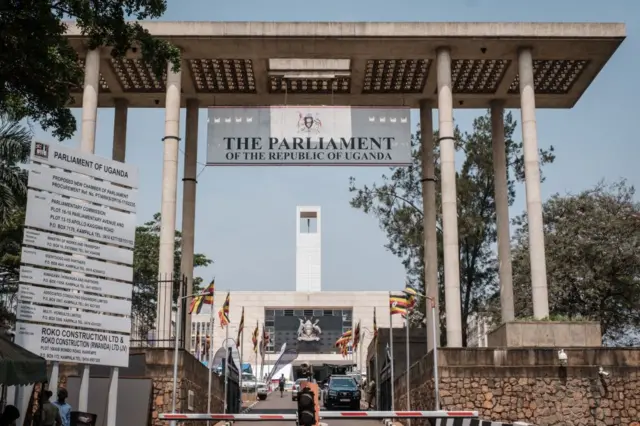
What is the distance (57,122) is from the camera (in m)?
17.1

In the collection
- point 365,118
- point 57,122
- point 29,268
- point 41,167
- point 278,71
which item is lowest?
point 29,268

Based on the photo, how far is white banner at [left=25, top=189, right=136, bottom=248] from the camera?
13.9 m

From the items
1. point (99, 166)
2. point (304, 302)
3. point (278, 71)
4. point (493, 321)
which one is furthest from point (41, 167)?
point (304, 302)

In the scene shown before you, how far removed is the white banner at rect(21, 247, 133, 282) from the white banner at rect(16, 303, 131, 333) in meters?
0.71

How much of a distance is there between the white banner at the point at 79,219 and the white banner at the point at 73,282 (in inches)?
28.0

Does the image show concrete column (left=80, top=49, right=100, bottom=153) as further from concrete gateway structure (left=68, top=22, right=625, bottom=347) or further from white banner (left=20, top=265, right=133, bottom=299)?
white banner (left=20, top=265, right=133, bottom=299)

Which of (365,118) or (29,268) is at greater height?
(365,118)

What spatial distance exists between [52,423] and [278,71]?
1874 centimetres

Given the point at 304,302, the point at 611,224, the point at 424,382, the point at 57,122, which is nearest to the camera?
the point at 57,122

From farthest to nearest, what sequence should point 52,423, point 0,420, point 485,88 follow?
point 485,88 < point 52,423 < point 0,420

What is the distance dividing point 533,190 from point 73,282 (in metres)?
16.6

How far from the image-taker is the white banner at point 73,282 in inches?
542

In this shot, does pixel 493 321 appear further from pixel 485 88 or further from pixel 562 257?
pixel 485 88

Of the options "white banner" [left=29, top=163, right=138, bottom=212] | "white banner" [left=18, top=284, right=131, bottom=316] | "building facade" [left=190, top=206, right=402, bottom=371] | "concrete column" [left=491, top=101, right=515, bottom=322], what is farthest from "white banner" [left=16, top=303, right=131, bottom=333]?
"building facade" [left=190, top=206, right=402, bottom=371]
